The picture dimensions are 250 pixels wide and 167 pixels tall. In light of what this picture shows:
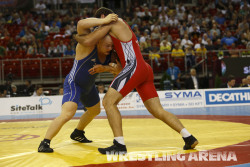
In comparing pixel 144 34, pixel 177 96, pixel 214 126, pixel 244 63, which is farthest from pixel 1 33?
pixel 214 126

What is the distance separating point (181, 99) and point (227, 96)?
1.38 meters

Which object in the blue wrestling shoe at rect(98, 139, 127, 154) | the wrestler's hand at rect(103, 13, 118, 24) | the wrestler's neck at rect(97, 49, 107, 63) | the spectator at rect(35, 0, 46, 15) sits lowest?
the blue wrestling shoe at rect(98, 139, 127, 154)

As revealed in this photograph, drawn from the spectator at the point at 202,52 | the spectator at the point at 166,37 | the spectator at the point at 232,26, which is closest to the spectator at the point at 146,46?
the spectator at the point at 166,37

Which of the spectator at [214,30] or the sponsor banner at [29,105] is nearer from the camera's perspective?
the sponsor banner at [29,105]

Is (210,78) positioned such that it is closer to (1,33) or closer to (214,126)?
(214,126)

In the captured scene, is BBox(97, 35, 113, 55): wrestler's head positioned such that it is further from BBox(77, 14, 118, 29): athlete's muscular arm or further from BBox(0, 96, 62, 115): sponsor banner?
BBox(0, 96, 62, 115): sponsor banner

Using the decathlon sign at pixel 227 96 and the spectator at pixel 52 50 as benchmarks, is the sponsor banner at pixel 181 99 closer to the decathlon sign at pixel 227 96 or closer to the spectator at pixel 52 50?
the decathlon sign at pixel 227 96

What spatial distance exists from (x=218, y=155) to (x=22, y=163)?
1973 millimetres

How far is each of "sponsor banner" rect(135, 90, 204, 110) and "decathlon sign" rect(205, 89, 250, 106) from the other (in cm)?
24

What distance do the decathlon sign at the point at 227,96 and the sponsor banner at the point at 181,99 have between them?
0.24 metres

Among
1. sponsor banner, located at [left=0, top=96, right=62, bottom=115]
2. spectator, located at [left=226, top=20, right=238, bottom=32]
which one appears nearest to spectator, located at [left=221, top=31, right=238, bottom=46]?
spectator, located at [left=226, top=20, right=238, bottom=32]

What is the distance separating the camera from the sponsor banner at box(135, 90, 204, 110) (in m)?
11.6

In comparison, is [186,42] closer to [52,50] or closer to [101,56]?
[52,50]

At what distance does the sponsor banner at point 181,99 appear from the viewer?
456 inches
